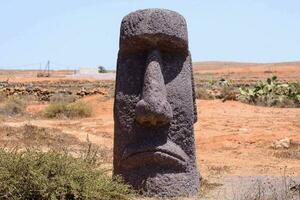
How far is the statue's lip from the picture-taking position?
24.0 feet

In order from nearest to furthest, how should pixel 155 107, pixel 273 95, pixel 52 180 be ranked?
pixel 52 180, pixel 155 107, pixel 273 95

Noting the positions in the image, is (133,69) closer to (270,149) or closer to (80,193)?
(80,193)

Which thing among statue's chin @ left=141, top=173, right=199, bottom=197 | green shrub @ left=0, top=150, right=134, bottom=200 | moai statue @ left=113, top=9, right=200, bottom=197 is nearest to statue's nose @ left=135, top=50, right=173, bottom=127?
moai statue @ left=113, top=9, right=200, bottom=197

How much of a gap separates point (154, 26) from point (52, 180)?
2366 millimetres

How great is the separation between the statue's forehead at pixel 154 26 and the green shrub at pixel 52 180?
6.04 feet

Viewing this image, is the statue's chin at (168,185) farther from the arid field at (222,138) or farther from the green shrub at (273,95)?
the green shrub at (273,95)

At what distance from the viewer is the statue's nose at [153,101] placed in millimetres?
7184

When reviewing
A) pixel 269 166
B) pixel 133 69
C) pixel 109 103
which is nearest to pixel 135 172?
pixel 133 69

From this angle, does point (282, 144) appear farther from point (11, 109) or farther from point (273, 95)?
point (11, 109)

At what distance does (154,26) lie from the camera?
7.45 metres

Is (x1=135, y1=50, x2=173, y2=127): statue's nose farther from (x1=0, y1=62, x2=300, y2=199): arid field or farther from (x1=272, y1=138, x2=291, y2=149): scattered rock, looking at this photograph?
(x1=272, y1=138, x2=291, y2=149): scattered rock

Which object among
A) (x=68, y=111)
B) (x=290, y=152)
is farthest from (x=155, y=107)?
(x=68, y=111)

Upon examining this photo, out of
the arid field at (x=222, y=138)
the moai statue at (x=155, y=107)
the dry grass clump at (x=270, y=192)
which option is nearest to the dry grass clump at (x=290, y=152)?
the arid field at (x=222, y=138)

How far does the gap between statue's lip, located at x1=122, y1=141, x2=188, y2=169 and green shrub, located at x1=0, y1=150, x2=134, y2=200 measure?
0.80m
